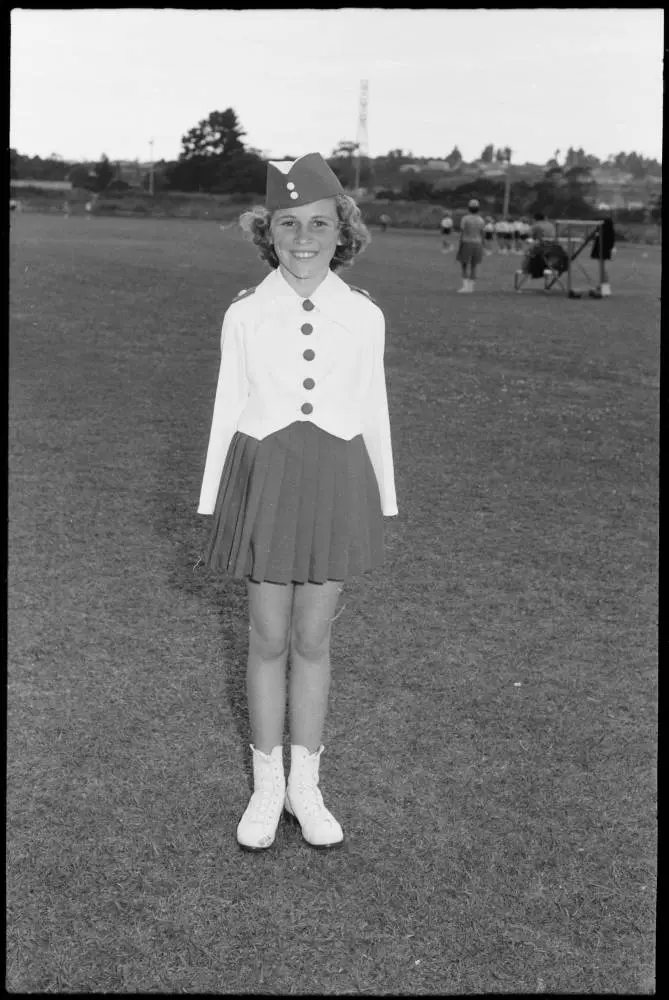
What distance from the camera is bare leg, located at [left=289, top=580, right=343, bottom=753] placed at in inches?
144

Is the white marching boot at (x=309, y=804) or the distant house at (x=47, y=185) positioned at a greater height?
the distant house at (x=47, y=185)

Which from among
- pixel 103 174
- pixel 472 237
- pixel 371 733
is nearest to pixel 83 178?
pixel 103 174

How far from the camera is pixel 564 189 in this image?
60.8 metres

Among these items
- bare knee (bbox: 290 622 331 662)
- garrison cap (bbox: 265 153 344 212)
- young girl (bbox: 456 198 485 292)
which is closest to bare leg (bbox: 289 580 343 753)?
bare knee (bbox: 290 622 331 662)

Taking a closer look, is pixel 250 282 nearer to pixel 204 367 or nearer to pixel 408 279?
pixel 408 279

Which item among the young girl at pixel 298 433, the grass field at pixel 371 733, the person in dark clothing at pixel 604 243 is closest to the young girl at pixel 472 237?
the person in dark clothing at pixel 604 243

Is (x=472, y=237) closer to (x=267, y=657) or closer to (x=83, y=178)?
(x=267, y=657)

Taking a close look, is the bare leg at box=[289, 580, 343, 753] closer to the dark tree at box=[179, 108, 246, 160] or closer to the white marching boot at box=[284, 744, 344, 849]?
the white marching boot at box=[284, 744, 344, 849]

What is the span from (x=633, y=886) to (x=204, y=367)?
932cm

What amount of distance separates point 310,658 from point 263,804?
42cm

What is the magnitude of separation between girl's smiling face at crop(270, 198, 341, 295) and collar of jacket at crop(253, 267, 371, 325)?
25mm

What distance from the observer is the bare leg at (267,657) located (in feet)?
11.9

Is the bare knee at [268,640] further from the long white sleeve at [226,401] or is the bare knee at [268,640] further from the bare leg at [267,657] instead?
the long white sleeve at [226,401]

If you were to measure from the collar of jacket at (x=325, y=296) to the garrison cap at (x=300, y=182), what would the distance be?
200 mm
